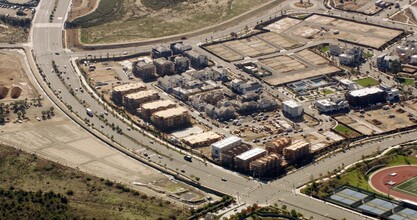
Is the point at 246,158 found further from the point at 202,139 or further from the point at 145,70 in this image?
the point at 145,70

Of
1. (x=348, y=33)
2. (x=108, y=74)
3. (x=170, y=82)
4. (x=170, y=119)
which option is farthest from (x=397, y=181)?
(x=348, y=33)

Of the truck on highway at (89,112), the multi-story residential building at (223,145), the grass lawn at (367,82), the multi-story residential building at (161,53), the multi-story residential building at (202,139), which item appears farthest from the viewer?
the multi-story residential building at (161,53)

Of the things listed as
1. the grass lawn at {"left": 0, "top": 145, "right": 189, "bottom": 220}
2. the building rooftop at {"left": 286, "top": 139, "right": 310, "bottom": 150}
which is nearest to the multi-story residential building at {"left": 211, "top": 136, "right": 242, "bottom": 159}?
the building rooftop at {"left": 286, "top": 139, "right": 310, "bottom": 150}

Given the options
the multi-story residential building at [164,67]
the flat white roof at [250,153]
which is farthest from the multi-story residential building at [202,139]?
the multi-story residential building at [164,67]

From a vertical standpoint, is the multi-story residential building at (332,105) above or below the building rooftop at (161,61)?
below

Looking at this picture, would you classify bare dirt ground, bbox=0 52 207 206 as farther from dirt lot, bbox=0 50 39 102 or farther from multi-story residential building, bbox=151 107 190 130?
multi-story residential building, bbox=151 107 190 130

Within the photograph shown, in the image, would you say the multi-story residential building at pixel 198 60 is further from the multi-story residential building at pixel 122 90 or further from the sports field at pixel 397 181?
the sports field at pixel 397 181
